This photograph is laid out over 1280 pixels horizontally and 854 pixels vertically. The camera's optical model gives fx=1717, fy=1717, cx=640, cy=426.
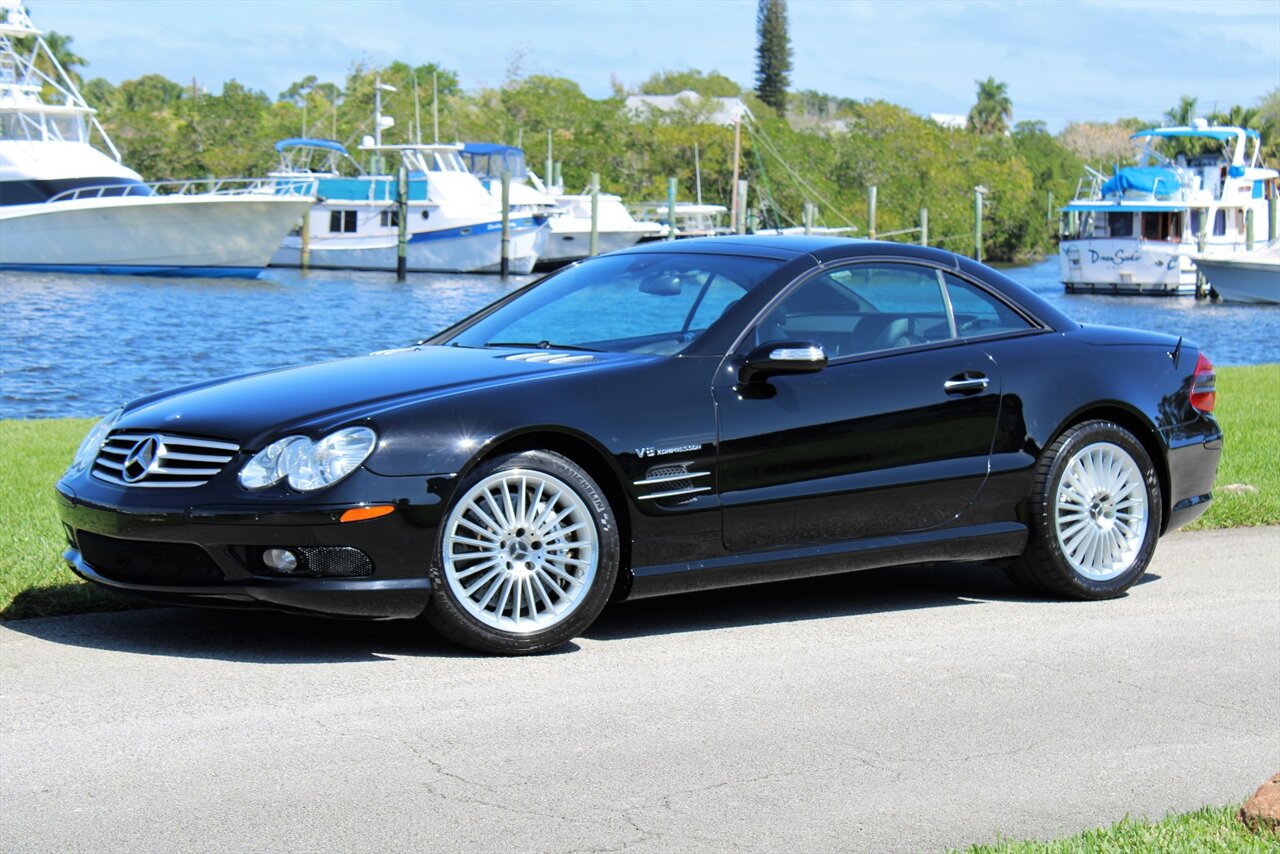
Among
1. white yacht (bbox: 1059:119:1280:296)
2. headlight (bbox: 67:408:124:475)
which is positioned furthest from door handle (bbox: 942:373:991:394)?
white yacht (bbox: 1059:119:1280:296)

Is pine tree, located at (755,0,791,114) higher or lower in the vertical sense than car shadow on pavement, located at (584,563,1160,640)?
higher

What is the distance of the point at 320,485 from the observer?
567 cm

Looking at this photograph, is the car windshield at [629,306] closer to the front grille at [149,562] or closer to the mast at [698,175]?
the front grille at [149,562]

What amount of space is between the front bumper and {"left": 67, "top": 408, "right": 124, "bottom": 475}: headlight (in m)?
0.48

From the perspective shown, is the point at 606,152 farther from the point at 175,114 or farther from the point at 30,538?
the point at 30,538

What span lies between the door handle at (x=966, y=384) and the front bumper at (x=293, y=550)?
2273 mm

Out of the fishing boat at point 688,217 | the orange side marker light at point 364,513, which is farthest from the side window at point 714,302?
the fishing boat at point 688,217

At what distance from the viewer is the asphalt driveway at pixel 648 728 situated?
425 cm

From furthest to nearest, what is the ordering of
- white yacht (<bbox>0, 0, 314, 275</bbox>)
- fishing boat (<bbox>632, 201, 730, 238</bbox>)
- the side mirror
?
fishing boat (<bbox>632, 201, 730, 238</bbox>)
white yacht (<bbox>0, 0, 314, 275</bbox>)
the side mirror

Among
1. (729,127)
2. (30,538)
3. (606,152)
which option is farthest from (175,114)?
(30,538)

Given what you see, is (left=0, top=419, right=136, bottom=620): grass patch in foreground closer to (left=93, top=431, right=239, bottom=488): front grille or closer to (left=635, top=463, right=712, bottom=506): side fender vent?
(left=93, top=431, right=239, bottom=488): front grille

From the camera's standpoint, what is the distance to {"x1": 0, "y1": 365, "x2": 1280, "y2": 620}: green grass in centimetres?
680

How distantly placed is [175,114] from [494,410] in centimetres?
8904

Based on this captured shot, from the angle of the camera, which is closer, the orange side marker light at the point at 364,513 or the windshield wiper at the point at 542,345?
the orange side marker light at the point at 364,513
